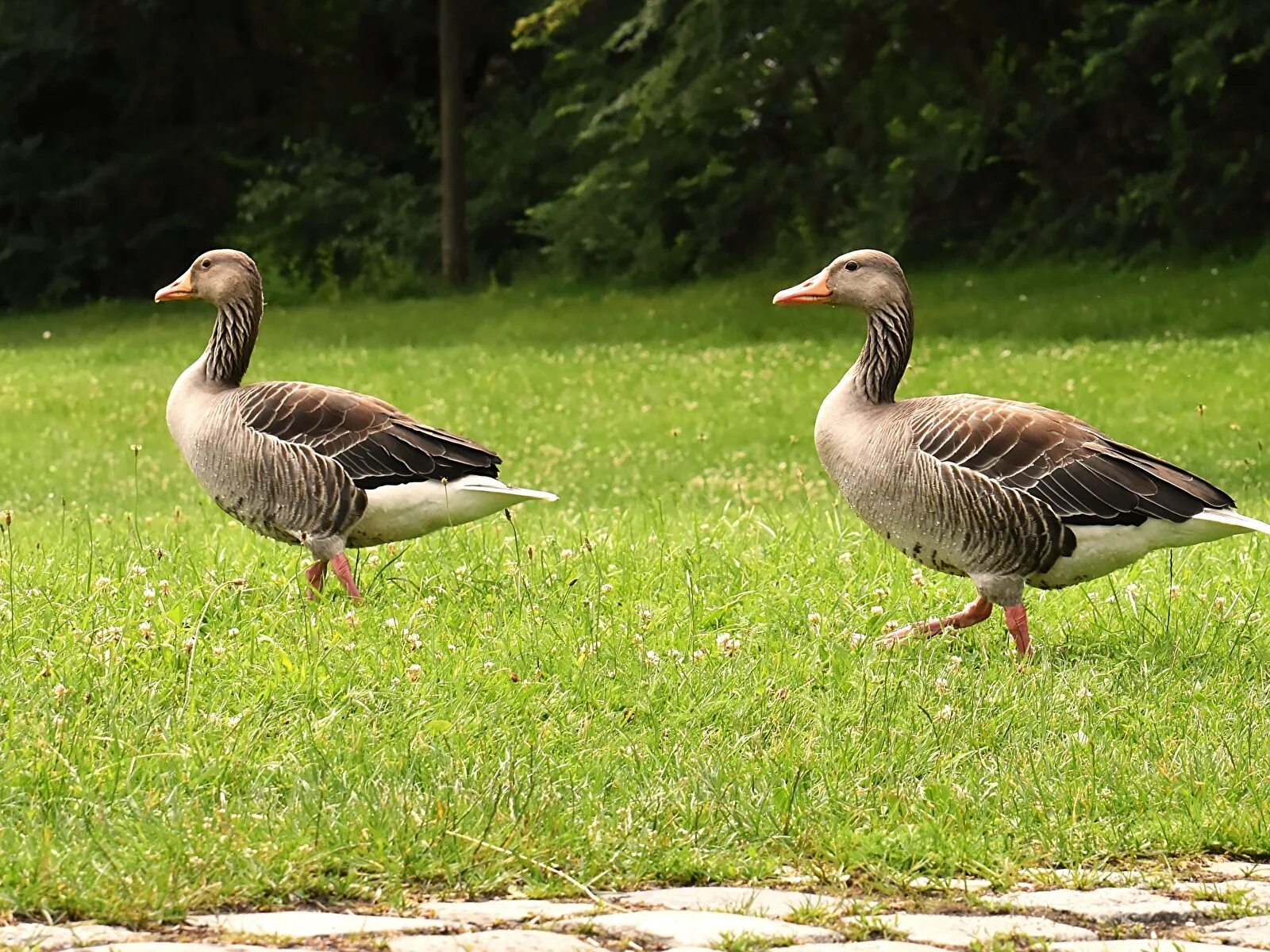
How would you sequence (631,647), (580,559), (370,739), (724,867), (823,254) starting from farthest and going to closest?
1. (823,254)
2. (580,559)
3. (631,647)
4. (370,739)
5. (724,867)

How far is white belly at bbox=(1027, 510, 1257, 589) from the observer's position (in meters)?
6.72

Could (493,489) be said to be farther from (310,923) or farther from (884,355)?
(310,923)

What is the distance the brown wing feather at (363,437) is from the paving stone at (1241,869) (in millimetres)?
3849

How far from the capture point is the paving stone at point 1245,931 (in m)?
4.00

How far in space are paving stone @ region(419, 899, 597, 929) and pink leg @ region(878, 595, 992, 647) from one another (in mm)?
3067

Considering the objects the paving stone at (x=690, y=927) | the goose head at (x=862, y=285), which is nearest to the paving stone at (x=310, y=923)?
the paving stone at (x=690, y=927)

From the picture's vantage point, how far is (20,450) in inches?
688

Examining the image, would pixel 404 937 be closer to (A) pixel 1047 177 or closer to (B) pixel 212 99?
(A) pixel 1047 177

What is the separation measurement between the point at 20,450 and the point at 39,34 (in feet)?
79.8

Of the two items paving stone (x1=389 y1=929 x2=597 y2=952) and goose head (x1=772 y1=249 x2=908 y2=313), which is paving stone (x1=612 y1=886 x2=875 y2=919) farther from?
goose head (x1=772 y1=249 x2=908 y2=313)

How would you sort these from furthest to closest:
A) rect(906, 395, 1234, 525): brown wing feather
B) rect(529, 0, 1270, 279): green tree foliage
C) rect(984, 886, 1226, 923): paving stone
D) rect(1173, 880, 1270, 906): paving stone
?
rect(529, 0, 1270, 279): green tree foliage < rect(906, 395, 1234, 525): brown wing feather < rect(1173, 880, 1270, 906): paving stone < rect(984, 886, 1226, 923): paving stone

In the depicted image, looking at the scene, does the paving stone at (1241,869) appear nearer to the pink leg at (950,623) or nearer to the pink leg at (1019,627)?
the pink leg at (1019,627)

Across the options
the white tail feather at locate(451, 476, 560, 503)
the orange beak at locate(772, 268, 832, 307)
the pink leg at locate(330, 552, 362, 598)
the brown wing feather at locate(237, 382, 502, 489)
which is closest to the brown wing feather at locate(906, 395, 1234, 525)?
the orange beak at locate(772, 268, 832, 307)

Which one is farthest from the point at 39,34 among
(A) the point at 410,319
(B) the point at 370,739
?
(B) the point at 370,739
